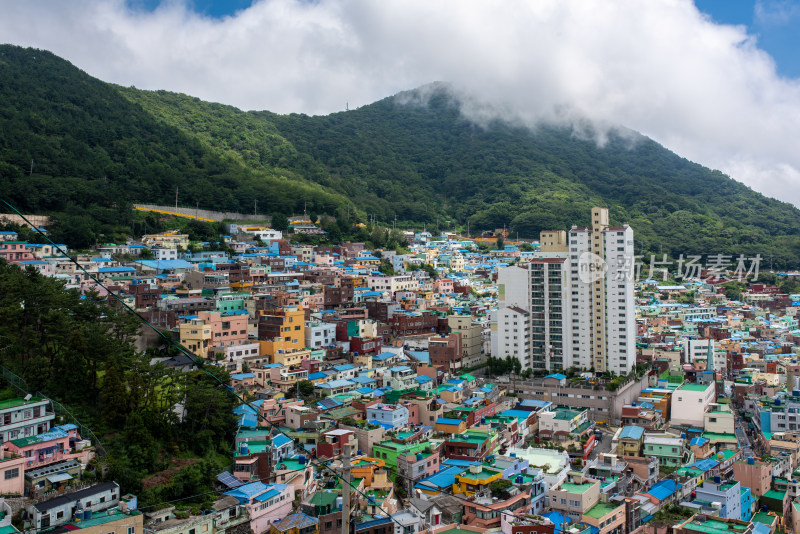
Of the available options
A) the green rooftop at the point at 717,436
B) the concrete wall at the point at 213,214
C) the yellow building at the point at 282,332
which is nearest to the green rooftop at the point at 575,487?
the green rooftop at the point at 717,436

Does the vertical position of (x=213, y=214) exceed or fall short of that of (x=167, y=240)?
it exceeds it

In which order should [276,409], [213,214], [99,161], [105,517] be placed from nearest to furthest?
[105,517]
[276,409]
[99,161]
[213,214]

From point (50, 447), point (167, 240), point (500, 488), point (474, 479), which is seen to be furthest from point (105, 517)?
point (167, 240)

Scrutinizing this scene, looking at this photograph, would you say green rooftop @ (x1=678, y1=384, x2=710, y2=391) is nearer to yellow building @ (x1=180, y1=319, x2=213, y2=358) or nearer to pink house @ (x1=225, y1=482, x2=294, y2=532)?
pink house @ (x1=225, y1=482, x2=294, y2=532)

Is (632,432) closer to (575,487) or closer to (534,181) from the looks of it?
(575,487)

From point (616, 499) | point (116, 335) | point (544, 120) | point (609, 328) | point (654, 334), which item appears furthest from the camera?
point (544, 120)

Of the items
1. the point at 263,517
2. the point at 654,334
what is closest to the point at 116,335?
the point at 263,517

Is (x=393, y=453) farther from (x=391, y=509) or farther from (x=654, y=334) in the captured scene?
(x=654, y=334)
